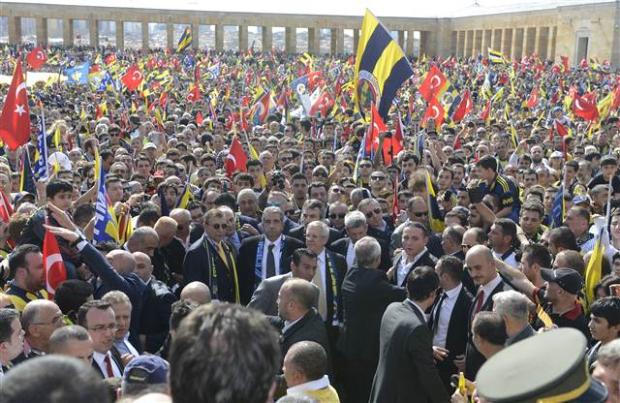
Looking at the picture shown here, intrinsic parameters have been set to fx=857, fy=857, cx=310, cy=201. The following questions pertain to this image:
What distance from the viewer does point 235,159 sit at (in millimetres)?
13352

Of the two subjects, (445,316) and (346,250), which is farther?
(346,250)

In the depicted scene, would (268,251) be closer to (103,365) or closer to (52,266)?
(52,266)

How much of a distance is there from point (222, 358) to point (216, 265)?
5773 millimetres

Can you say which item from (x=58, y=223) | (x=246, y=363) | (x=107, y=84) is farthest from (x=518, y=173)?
(x=107, y=84)

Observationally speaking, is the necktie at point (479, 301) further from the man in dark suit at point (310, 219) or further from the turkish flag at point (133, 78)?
the turkish flag at point (133, 78)

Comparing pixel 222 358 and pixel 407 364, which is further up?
pixel 222 358

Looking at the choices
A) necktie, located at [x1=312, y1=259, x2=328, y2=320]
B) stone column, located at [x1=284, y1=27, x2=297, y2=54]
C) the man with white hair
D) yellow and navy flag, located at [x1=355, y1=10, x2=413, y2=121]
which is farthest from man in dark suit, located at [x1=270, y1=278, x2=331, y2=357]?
stone column, located at [x1=284, y1=27, x2=297, y2=54]

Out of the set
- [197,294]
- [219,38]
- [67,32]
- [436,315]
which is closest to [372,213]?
[436,315]

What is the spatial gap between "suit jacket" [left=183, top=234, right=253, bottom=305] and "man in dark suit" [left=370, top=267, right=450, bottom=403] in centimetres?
254

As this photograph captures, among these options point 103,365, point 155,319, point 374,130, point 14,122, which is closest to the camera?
point 103,365

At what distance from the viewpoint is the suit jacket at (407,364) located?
5.39 meters

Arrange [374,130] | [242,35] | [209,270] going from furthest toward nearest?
[242,35] < [374,130] < [209,270]

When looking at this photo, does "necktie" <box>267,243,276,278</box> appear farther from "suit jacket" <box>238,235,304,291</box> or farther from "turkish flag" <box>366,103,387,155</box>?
"turkish flag" <box>366,103,387,155</box>

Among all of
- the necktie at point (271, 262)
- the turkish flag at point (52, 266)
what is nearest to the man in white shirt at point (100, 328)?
the turkish flag at point (52, 266)
